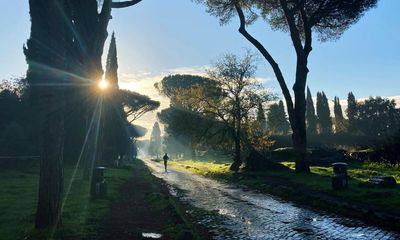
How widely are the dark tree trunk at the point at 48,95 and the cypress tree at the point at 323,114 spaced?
92.5 meters

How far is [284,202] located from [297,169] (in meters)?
10.2

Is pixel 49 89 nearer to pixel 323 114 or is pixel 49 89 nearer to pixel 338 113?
pixel 323 114

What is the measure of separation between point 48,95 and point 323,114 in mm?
A: 96092

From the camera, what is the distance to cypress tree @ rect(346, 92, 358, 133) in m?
94.9

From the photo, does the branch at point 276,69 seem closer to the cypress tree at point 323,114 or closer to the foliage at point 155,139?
the cypress tree at point 323,114

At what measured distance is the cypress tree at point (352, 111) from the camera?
9494 cm

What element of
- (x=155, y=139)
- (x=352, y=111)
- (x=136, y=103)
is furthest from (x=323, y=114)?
(x=155, y=139)

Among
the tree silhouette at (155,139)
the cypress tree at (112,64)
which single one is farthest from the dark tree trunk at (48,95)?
the tree silhouette at (155,139)

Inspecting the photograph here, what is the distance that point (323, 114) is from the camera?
98.4 metres

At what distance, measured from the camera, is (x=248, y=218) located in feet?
37.6

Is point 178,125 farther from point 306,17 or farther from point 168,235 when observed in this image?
point 168,235

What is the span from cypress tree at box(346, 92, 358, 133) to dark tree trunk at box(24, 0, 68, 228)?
93.9 metres

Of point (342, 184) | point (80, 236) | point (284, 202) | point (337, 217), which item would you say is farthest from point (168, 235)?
point (342, 184)

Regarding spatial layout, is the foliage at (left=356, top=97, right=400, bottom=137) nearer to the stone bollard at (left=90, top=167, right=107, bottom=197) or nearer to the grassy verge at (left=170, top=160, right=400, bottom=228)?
the grassy verge at (left=170, top=160, right=400, bottom=228)
